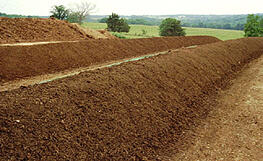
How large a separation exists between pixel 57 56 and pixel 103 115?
25.6ft

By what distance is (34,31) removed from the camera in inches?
695

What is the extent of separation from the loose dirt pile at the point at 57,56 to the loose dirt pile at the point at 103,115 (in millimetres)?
5029

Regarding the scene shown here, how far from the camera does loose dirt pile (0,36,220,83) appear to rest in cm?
957

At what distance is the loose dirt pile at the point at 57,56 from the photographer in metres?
9.57

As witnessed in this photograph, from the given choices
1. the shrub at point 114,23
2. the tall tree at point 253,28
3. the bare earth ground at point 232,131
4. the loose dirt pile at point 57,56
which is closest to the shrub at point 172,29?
the shrub at point 114,23

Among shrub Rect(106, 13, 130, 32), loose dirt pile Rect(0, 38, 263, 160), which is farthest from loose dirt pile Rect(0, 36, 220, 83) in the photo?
shrub Rect(106, 13, 130, 32)

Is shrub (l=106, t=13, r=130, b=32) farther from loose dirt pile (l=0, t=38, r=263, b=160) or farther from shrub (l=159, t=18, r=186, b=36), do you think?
loose dirt pile (l=0, t=38, r=263, b=160)

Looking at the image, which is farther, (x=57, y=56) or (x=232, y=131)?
(x=57, y=56)

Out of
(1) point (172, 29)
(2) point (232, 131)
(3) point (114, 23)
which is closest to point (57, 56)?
(2) point (232, 131)

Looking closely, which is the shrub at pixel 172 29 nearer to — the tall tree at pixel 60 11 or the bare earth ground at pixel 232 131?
the tall tree at pixel 60 11

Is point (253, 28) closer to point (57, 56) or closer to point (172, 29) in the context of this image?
point (172, 29)

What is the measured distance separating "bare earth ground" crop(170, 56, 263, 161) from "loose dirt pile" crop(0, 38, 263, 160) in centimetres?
35

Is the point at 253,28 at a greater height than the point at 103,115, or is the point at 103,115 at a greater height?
the point at 253,28

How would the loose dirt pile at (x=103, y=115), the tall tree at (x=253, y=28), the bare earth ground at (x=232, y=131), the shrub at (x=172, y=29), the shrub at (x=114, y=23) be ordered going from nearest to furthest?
the loose dirt pile at (x=103, y=115), the bare earth ground at (x=232, y=131), the tall tree at (x=253, y=28), the shrub at (x=114, y=23), the shrub at (x=172, y=29)
